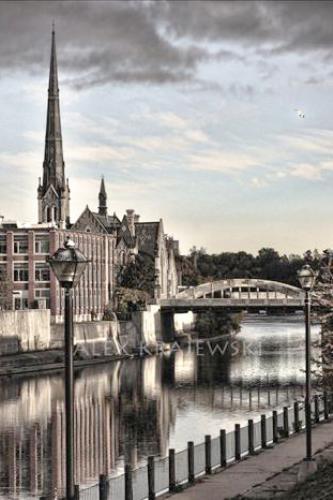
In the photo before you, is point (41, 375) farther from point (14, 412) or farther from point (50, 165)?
point (50, 165)

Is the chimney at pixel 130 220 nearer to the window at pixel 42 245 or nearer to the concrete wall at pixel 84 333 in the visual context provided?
the concrete wall at pixel 84 333

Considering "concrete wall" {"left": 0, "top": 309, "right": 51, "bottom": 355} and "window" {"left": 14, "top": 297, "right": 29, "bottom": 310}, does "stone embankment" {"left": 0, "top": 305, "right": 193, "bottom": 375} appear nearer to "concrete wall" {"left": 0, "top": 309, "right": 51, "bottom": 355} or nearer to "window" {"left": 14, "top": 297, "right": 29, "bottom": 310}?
"concrete wall" {"left": 0, "top": 309, "right": 51, "bottom": 355}

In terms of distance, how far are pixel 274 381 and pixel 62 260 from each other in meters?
64.5

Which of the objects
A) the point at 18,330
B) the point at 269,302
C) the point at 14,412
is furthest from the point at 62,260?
the point at 269,302

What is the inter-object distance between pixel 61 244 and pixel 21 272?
18.2 feet

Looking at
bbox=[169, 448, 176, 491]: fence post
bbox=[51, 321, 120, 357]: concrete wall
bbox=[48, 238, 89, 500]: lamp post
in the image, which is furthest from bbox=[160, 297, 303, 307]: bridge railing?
bbox=[48, 238, 89, 500]: lamp post

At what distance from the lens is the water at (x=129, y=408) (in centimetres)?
4456

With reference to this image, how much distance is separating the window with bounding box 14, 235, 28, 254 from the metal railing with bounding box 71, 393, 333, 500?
259 ft

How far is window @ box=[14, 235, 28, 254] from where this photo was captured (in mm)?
118188

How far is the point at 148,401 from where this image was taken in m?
70.0

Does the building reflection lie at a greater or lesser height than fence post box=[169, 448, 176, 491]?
lesser

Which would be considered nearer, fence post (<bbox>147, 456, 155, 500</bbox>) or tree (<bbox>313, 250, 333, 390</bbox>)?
fence post (<bbox>147, 456, 155, 500</bbox>)

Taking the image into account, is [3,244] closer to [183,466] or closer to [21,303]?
[21,303]

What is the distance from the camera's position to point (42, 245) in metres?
118
